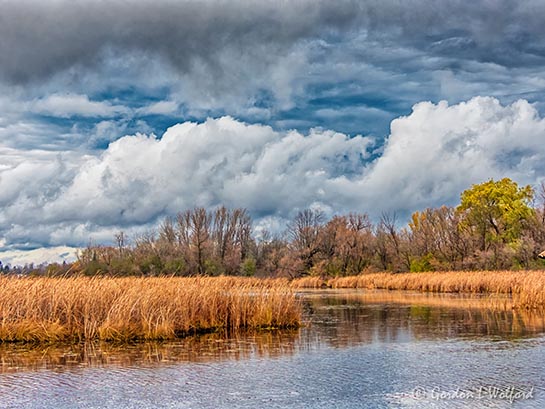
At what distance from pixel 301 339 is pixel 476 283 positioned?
2490 centimetres

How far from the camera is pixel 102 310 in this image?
16859 mm

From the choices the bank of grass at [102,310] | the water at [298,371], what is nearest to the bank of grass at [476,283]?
the water at [298,371]

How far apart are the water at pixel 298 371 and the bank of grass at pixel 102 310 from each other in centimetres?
75

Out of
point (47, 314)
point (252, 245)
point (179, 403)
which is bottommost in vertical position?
point (179, 403)

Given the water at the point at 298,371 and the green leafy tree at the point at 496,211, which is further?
the green leafy tree at the point at 496,211

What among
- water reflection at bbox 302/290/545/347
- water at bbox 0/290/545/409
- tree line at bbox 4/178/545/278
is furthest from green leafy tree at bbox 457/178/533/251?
water at bbox 0/290/545/409

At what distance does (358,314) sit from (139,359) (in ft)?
41.5

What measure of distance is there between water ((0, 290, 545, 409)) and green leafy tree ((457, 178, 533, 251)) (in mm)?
46533

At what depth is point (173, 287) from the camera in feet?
59.7

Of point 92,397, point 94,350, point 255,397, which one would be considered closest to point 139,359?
point 94,350

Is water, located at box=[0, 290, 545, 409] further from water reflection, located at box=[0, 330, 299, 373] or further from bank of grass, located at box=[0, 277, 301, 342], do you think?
bank of grass, located at box=[0, 277, 301, 342]

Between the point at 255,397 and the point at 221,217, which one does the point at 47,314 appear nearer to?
the point at 255,397

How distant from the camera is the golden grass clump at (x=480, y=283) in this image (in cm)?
2581

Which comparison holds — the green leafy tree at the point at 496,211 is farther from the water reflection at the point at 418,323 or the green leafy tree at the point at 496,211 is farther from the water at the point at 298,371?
the water at the point at 298,371
